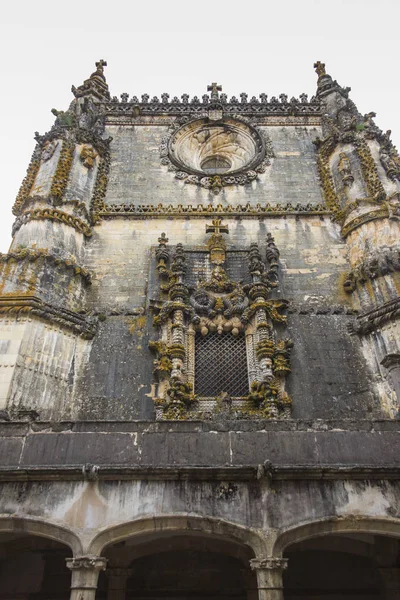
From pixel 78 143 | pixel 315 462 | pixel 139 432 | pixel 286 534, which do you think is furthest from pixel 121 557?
pixel 78 143

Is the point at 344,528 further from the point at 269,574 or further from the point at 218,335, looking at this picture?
the point at 218,335

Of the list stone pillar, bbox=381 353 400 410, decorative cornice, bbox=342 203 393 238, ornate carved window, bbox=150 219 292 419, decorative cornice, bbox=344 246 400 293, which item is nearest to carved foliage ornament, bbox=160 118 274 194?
ornate carved window, bbox=150 219 292 419

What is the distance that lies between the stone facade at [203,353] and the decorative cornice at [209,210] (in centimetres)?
8

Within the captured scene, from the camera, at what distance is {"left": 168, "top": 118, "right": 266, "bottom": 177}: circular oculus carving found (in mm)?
20016

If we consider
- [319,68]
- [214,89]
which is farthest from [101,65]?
[319,68]

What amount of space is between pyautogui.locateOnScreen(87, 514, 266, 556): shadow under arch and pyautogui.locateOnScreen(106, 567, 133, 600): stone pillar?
249 centimetres

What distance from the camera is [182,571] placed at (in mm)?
10625

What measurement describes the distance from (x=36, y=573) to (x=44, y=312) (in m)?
6.29

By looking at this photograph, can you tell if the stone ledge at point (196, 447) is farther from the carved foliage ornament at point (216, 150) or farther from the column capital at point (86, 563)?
the carved foliage ornament at point (216, 150)

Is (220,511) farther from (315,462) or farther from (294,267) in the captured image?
(294,267)

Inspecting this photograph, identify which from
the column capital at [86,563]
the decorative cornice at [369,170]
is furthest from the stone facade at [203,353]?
the decorative cornice at [369,170]

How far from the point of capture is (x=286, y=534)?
297 inches

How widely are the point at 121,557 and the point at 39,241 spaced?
921 cm

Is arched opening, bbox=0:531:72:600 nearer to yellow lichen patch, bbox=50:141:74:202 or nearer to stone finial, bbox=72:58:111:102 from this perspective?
yellow lichen patch, bbox=50:141:74:202
